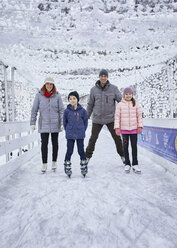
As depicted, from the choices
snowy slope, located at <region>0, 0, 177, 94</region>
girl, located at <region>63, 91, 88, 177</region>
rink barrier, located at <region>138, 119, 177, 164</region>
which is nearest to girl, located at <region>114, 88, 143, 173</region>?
rink barrier, located at <region>138, 119, 177, 164</region>

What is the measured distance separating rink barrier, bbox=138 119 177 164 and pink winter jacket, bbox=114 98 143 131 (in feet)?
1.61

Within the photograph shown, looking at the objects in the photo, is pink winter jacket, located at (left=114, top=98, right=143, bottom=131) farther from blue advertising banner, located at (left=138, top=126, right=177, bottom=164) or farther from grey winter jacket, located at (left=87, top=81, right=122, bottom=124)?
blue advertising banner, located at (left=138, top=126, right=177, bottom=164)

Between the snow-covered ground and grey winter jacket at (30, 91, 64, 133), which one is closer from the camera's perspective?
the snow-covered ground

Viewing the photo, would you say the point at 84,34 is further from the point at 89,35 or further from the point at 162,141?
the point at 162,141

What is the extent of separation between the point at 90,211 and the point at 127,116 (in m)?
1.85

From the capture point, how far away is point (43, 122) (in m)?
3.62

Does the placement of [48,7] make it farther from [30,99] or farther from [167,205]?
[30,99]

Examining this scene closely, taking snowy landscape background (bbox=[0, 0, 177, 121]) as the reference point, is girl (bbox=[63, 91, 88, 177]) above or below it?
below

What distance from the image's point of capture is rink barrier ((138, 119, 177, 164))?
3362 mm

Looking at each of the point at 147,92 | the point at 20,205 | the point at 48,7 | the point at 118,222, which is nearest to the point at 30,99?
the point at 147,92

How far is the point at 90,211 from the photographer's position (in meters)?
2.03

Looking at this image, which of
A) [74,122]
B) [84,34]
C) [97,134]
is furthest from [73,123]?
[84,34]

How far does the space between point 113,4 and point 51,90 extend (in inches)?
71.9

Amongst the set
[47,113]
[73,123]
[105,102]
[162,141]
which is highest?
[105,102]
